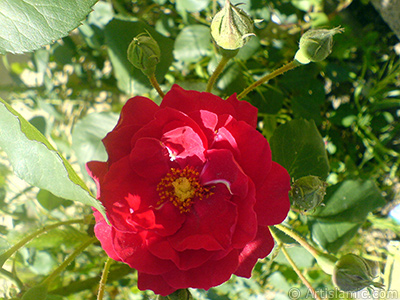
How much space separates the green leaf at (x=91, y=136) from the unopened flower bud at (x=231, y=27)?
32cm

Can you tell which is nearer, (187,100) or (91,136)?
(187,100)

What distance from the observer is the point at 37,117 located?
79 centimetres

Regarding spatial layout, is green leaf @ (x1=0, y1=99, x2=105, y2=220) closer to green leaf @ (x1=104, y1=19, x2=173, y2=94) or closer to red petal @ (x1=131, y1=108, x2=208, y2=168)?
red petal @ (x1=131, y1=108, x2=208, y2=168)

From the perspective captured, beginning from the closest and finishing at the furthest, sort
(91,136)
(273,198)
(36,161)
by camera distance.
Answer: (36,161) → (273,198) → (91,136)

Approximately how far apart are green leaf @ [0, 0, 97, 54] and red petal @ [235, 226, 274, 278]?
313 mm

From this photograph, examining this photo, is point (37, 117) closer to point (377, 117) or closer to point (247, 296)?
point (247, 296)

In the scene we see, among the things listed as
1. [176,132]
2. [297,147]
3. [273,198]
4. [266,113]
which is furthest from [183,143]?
[266,113]

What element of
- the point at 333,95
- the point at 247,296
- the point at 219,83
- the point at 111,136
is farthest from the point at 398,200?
the point at 111,136

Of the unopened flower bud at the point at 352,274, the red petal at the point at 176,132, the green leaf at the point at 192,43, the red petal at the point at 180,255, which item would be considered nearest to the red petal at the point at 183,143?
the red petal at the point at 176,132

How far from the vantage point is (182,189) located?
487 millimetres

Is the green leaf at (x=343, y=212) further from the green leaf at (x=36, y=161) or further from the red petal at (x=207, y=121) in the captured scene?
the green leaf at (x=36, y=161)

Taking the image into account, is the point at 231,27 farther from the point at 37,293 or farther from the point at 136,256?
the point at 37,293

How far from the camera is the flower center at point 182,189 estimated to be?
488 millimetres

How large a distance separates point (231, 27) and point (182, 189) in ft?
0.71
